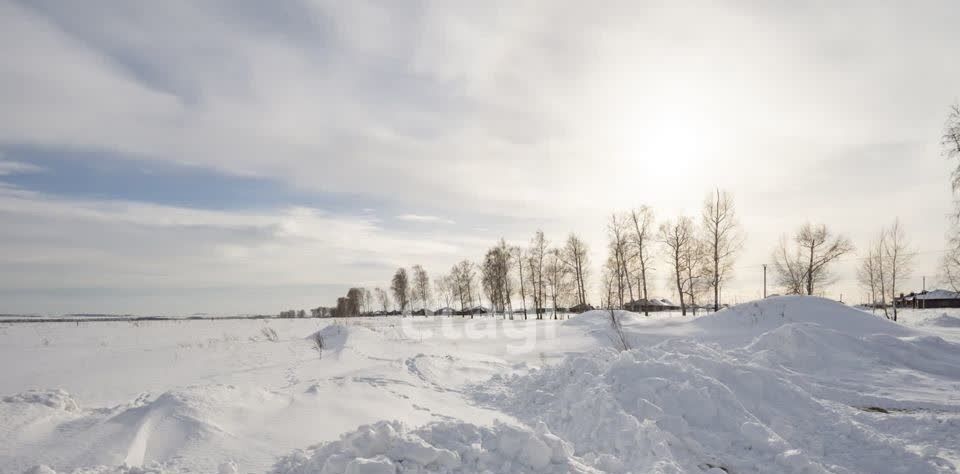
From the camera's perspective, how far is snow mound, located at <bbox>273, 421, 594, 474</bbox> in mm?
4488

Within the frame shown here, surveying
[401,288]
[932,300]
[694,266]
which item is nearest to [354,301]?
[401,288]

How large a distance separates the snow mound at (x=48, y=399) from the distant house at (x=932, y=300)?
85548 mm

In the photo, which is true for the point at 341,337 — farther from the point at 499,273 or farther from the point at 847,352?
the point at 499,273

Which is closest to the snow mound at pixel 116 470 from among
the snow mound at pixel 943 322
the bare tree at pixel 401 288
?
the snow mound at pixel 943 322

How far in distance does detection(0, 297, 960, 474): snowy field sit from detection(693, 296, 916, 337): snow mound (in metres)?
2.56

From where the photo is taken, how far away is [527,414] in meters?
8.04

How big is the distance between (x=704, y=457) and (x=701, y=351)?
4.02 meters

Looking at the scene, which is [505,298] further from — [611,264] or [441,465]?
[441,465]

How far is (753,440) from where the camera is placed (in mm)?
5695

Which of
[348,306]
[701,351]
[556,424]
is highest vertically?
[701,351]

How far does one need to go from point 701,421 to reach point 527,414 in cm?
300

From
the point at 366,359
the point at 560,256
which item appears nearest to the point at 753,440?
the point at 366,359

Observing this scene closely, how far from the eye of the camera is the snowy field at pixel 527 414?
4918 millimetres

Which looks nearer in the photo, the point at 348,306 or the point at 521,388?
the point at 521,388
